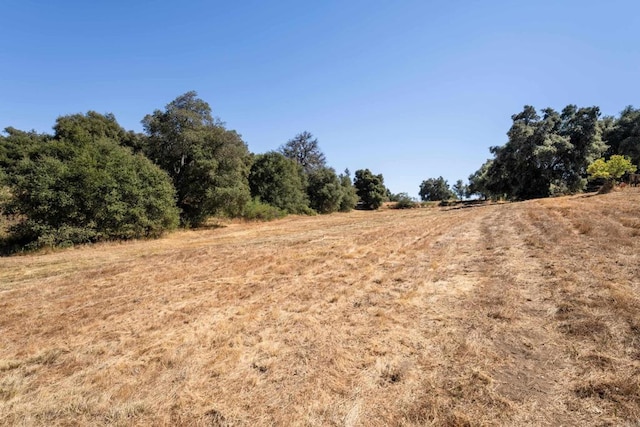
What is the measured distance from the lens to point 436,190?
87.4m

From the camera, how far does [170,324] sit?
158 inches

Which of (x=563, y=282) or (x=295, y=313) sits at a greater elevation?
(x=563, y=282)

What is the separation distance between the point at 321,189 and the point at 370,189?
45.2 feet

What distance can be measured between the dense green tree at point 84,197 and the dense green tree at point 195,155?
13.3 ft

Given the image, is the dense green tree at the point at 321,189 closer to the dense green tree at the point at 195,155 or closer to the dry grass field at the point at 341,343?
the dense green tree at the point at 195,155

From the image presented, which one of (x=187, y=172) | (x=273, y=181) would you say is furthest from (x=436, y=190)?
(x=187, y=172)

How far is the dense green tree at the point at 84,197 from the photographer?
33.9 ft

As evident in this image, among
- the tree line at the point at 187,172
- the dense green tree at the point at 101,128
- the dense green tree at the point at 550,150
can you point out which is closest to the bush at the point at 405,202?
the tree line at the point at 187,172

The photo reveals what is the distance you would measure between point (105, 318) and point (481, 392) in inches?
203

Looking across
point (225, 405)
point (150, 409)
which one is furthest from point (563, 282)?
point (150, 409)

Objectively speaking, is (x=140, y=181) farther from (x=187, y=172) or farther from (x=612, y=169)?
(x=612, y=169)

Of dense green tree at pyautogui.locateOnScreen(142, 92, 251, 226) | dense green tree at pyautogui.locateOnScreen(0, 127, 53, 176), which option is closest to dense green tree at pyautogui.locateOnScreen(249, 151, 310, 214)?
dense green tree at pyautogui.locateOnScreen(142, 92, 251, 226)

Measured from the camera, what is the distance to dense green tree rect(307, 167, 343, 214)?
34.7 metres

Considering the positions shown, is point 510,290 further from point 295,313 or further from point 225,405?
point 225,405
